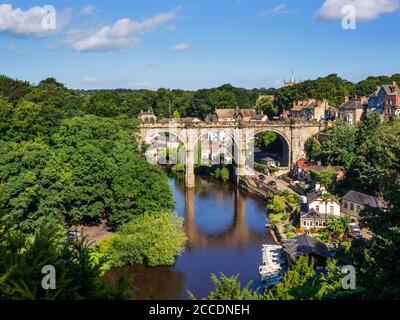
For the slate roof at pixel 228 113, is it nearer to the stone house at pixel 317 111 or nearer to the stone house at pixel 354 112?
the stone house at pixel 317 111

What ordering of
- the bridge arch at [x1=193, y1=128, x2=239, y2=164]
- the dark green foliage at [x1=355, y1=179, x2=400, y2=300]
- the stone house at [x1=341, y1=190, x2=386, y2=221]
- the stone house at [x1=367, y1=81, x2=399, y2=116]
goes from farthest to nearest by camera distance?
the stone house at [x1=367, y1=81, x2=399, y2=116], the bridge arch at [x1=193, y1=128, x2=239, y2=164], the stone house at [x1=341, y1=190, x2=386, y2=221], the dark green foliage at [x1=355, y1=179, x2=400, y2=300]

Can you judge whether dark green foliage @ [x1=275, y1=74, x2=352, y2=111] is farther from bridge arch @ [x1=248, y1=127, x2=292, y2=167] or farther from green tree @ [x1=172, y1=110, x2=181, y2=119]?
green tree @ [x1=172, y1=110, x2=181, y2=119]

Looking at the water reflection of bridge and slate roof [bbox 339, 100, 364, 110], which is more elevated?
slate roof [bbox 339, 100, 364, 110]

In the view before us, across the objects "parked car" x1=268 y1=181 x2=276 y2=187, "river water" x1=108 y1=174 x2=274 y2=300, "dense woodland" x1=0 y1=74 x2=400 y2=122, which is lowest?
"river water" x1=108 y1=174 x2=274 y2=300

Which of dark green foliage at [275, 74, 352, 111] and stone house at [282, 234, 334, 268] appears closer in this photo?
stone house at [282, 234, 334, 268]

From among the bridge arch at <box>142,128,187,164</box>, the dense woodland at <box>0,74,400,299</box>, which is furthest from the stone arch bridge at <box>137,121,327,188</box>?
the dense woodland at <box>0,74,400,299</box>

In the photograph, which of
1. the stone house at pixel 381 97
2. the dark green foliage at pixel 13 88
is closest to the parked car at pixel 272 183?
the stone house at pixel 381 97

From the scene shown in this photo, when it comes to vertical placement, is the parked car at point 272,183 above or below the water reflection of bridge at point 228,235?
above
